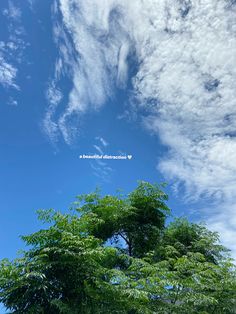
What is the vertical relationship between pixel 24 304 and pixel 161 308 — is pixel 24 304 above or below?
below

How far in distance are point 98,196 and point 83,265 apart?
577 centimetres

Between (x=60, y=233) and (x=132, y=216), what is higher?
(x=132, y=216)

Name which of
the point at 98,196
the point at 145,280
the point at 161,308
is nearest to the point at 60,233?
the point at 145,280

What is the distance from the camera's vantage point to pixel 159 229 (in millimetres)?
16078

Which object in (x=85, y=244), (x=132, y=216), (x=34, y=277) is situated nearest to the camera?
(x=34, y=277)

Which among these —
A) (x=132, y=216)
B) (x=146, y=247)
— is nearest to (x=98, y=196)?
(x=132, y=216)

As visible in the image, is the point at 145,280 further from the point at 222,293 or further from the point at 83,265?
the point at 222,293

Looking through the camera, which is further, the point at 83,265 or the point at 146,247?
the point at 146,247

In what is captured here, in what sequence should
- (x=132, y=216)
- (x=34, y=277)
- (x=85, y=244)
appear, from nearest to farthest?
(x=34, y=277) < (x=85, y=244) < (x=132, y=216)

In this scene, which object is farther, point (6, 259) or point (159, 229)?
point (159, 229)

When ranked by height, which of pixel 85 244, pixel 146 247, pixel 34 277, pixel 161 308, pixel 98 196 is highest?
pixel 98 196

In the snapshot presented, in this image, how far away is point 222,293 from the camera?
1101cm

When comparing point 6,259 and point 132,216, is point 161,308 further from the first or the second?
point 132,216

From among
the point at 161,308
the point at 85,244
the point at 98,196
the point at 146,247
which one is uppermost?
the point at 98,196
